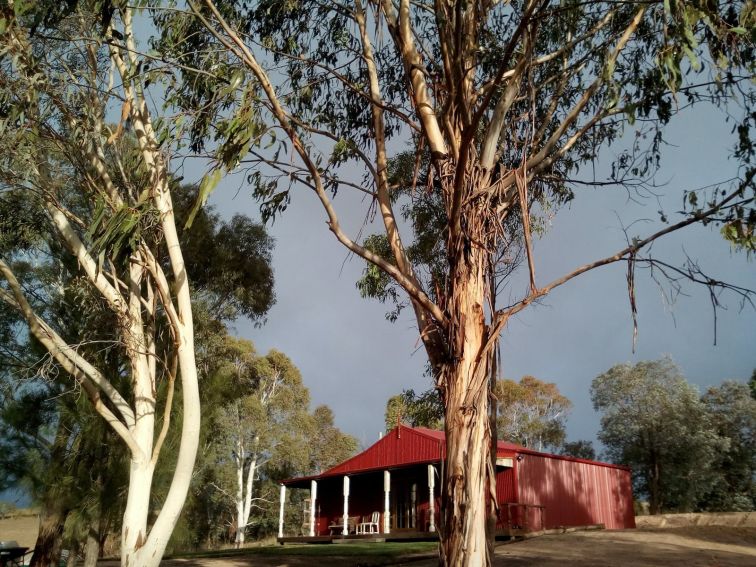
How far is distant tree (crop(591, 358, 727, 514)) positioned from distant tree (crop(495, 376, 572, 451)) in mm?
5871

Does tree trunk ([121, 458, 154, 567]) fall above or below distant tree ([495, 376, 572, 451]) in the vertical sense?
below

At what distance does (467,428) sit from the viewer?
460 centimetres

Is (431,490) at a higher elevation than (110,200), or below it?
below

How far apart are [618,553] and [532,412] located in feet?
93.7

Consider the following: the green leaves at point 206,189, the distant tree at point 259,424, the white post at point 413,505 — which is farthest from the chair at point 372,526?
the green leaves at point 206,189

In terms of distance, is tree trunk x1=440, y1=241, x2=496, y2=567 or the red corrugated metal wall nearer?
tree trunk x1=440, y1=241, x2=496, y2=567

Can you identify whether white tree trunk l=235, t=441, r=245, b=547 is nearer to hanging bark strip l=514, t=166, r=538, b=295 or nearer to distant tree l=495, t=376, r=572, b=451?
distant tree l=495, t=376, r=572, b=451

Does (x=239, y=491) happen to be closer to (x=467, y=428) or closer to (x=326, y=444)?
(x=326, y=444)

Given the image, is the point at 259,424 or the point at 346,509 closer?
the point at 346,509

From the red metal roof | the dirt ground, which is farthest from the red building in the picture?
the dirt ground

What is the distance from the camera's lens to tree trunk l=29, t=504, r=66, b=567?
11.2 meters

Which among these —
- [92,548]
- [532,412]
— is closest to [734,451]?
[532,412]

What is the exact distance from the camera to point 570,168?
8.62 meters

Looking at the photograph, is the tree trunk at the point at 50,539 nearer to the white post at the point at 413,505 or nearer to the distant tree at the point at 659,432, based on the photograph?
the white post at the point at 413,505
